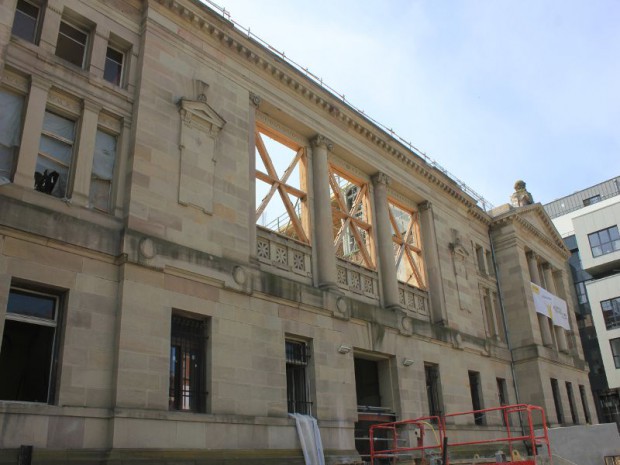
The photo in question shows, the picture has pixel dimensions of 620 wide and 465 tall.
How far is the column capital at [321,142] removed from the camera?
22.8m

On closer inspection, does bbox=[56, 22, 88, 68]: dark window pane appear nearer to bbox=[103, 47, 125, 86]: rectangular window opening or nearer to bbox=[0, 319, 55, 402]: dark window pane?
bbox=[103, 47, 125, 86]: rectangular window opening

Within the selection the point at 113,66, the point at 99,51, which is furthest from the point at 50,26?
the point at 113,66

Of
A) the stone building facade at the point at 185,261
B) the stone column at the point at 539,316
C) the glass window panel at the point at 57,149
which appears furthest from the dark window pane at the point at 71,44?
the stone column at the point at 539,316

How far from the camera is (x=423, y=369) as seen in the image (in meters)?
23.6

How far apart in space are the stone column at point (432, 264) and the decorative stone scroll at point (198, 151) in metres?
13.1

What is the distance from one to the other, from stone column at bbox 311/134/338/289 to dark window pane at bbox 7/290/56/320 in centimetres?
952

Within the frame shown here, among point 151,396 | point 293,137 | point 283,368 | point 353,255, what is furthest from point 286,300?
point 353,255

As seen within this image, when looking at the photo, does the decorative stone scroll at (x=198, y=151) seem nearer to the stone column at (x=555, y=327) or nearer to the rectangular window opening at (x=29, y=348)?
the rectangular window opening at (x=29, y=348)

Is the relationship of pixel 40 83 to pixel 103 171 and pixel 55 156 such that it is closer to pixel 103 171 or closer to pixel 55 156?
pixel 55 156

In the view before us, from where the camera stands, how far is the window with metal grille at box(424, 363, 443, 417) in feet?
79.5

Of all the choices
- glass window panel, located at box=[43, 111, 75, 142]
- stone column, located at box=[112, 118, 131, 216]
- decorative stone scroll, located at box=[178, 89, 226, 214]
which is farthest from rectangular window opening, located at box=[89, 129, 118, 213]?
decorative stone scroll, located at box=[178, 89, 226, 214]

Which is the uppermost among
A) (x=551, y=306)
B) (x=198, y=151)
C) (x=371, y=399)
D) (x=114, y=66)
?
(x=114, y=66)

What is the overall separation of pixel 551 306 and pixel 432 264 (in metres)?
12.1

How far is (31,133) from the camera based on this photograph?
14086 millimetres
